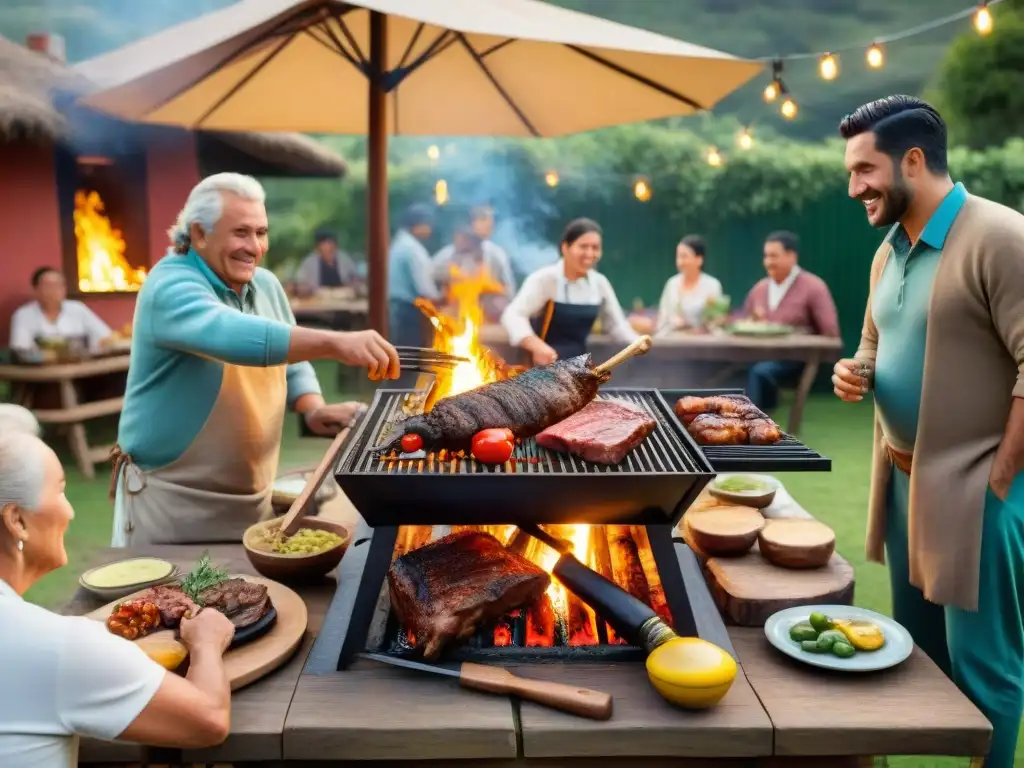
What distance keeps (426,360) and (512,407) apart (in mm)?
640

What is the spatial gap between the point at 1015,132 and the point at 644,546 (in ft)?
78.7

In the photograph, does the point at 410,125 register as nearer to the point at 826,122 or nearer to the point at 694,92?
the point at 694,92

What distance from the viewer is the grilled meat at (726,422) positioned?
3246 mm

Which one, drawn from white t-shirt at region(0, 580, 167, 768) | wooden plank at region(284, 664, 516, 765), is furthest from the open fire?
white t-shirt at region(0, 580, 167, 768)

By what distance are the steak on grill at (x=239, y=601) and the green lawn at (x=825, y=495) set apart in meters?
2.47

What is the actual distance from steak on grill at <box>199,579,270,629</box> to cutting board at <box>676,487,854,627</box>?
1715 mm

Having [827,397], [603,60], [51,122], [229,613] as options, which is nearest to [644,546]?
[229,613]

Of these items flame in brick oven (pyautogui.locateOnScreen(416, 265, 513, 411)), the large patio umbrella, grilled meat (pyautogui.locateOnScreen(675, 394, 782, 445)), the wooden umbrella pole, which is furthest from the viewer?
the wooden umbrella pole

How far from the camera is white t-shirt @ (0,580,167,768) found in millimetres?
1937

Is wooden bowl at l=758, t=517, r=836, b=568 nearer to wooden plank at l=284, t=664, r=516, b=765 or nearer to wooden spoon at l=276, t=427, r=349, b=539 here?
wooden plank at l=284, t=664, r=516, b=765

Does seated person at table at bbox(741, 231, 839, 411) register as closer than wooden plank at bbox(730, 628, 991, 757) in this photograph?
No

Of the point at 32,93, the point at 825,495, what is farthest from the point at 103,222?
the point at 825,495

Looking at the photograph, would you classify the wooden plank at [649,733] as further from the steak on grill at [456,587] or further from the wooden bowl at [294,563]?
the wooden bowl at [294,563]

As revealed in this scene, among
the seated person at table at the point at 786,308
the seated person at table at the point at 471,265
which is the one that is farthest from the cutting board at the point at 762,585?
the seated person at table at the point at 471,265
